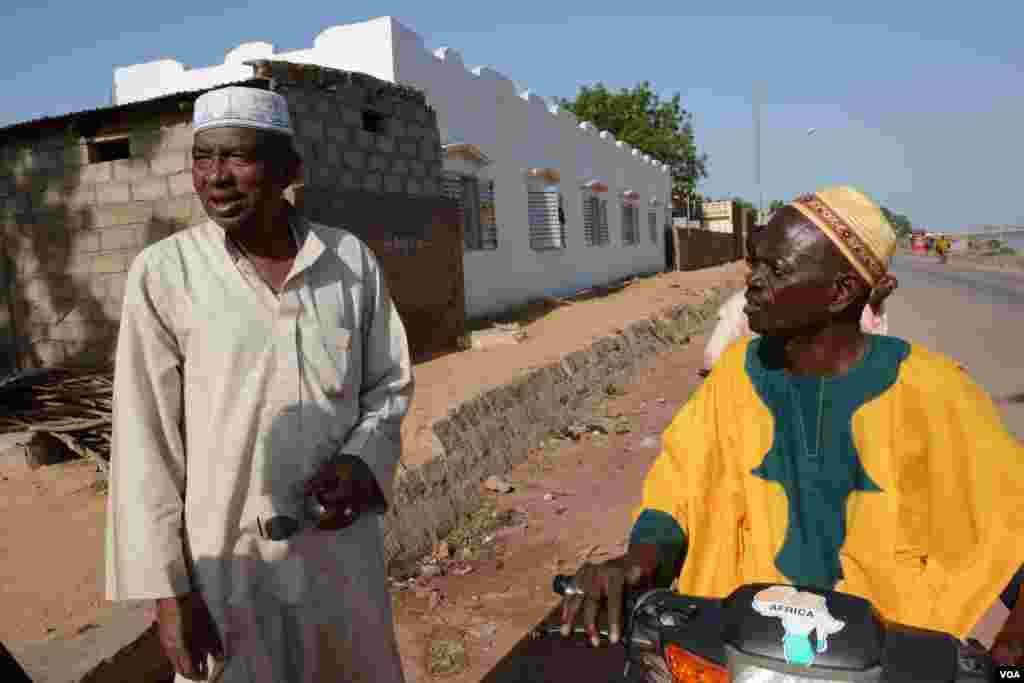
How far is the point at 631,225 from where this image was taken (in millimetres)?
25766

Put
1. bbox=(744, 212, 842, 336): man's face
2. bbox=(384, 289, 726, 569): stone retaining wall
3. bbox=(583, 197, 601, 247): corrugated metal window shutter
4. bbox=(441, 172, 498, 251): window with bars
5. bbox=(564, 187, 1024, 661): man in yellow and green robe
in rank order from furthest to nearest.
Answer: bbox=(583, 197, 601, 247): corrugated metal window shutter < bbox=(441, 172, 498, 251): window with bars < bbox=(384, 289, 726, 569): stone retaining wall < bbox=(744, 212, 842, 336): man's face < bbox=(564, 187, 1024, 661): man in yellow and green robe

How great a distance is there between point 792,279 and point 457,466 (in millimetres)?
4342

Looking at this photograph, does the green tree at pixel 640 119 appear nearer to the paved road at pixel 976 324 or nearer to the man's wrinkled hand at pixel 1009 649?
the paved road at pixel 976 324

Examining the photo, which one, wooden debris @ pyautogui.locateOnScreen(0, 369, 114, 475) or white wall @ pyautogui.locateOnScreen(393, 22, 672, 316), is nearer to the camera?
wooden debris @ pyautogui.locateOnScreen(0, 369, 114, 475)

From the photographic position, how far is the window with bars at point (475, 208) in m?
13.4

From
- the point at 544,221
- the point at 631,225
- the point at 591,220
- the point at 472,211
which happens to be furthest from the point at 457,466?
the point at 631,225

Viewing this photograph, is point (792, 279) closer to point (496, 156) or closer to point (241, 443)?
point (241, 443)

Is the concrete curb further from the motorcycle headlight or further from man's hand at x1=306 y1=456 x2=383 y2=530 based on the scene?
the motorcycle headlight

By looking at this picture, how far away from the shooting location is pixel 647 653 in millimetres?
A: 1366

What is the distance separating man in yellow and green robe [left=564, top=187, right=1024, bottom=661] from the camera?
162 cm

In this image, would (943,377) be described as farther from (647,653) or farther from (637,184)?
(637,184)

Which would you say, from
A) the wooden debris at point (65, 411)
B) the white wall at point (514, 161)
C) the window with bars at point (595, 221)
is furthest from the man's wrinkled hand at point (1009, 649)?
the window with bars at point (595, 221)

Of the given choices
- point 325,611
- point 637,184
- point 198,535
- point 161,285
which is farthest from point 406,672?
point 637,184

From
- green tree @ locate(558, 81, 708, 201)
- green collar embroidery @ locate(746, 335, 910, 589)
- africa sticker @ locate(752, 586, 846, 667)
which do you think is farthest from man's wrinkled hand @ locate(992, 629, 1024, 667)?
green tree @ locate(558, 81, 708, 201)
